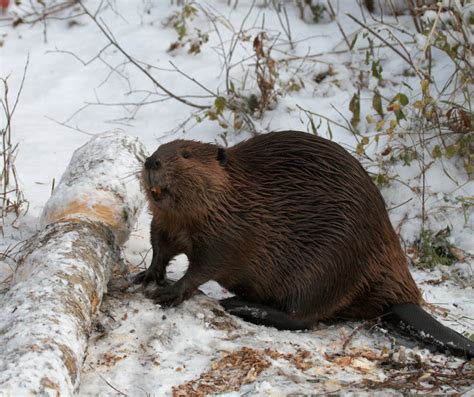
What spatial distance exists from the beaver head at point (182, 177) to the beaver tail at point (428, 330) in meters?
0.77

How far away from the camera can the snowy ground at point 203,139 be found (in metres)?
2.41

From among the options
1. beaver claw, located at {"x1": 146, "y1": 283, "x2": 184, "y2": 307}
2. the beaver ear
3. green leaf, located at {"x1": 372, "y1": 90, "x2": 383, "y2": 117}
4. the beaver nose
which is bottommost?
beaver claw, located at {"x1": 146, "y1": 283, "x2": 184, "y2": 307}

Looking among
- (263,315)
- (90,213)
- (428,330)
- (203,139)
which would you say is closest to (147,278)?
(90,213)

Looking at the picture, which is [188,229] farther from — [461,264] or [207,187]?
[461,264]

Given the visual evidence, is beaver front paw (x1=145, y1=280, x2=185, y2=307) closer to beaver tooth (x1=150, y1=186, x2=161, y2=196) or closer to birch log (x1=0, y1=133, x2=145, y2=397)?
birch log (x1=0, y1=133, x2=145, y2=397)

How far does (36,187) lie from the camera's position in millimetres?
4020

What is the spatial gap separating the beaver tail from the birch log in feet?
3.30

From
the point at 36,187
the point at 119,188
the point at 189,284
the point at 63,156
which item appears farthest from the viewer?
the point at 63,156

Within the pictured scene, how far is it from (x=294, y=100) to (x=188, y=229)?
1.98 m

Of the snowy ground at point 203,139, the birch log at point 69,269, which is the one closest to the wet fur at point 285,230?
the snowy ground at point 203,139

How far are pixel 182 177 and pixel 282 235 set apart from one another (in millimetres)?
409

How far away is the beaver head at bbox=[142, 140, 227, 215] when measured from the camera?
2760 millimetres

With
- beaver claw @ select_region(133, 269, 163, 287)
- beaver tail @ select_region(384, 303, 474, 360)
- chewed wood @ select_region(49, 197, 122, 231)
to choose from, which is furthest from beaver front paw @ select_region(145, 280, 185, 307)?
beaver tail @ select_region(384, 303, 474, 360)

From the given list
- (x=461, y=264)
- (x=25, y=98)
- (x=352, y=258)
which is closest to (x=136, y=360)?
(x=352, y=258)
